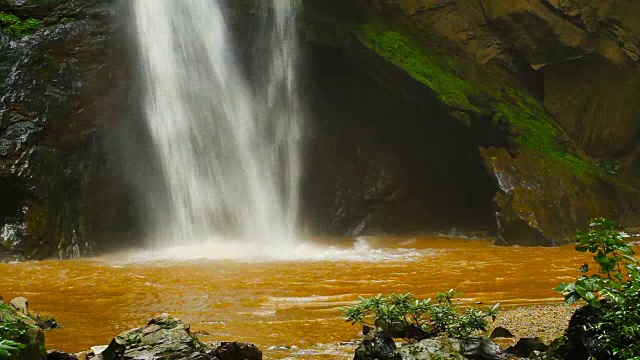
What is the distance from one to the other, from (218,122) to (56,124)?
12.1 ft

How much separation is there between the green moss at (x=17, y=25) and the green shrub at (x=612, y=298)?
1310 centimetres

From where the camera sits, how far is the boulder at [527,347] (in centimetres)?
443

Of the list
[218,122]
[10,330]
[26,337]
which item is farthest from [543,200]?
[10,330]

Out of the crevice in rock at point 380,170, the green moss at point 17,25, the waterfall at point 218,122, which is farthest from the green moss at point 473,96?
the green moss at point 17,25

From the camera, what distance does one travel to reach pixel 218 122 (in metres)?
15.5

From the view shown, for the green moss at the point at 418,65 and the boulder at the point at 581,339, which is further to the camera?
the green moss at the point at 418,65

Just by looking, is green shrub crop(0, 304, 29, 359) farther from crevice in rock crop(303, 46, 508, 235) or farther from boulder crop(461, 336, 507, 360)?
crevice in rock crop(303, 46, 508, 235)

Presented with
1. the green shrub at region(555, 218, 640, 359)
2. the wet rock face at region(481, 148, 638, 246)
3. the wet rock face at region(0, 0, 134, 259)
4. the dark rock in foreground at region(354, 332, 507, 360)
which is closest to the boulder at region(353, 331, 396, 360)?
the dark rock in foreground at region(354, 332, 507, 360)

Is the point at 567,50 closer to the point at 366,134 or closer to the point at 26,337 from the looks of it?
the point at 366,134

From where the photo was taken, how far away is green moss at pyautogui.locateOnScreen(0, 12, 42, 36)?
13570 millimetres

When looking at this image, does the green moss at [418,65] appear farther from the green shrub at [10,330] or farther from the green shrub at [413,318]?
the green shrub at [10,330]

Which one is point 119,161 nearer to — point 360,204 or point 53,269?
point 53,269

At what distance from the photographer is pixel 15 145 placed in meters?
13.0

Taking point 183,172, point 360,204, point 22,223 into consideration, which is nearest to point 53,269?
point 22,223
